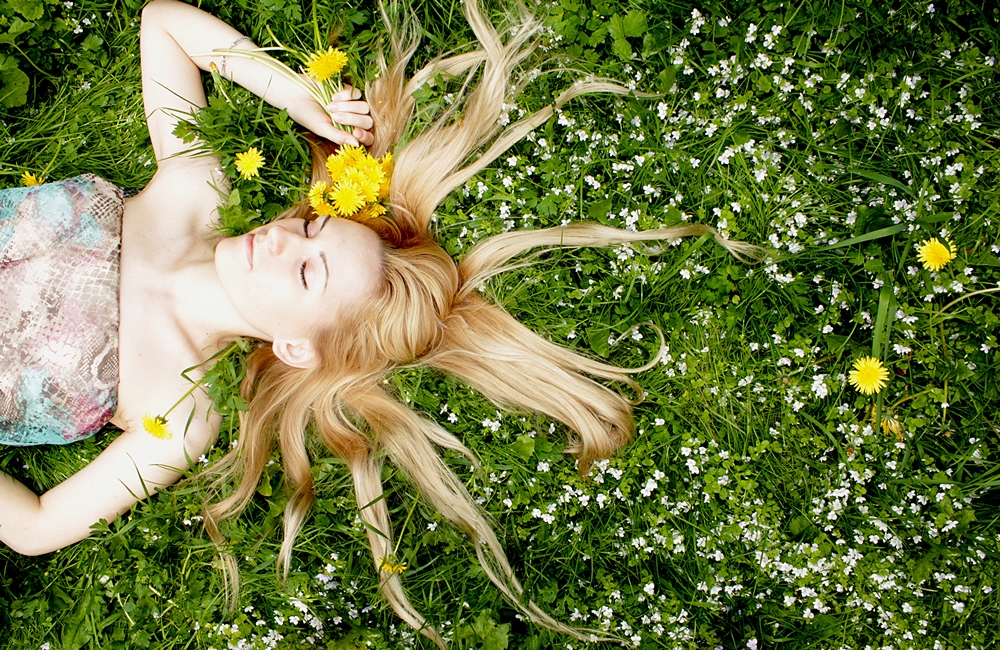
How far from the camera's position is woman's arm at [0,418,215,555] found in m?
3.20

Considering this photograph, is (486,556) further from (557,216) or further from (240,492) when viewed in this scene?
(557,216)

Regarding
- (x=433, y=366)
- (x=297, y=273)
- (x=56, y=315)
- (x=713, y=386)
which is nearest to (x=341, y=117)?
(x=297, y=273)

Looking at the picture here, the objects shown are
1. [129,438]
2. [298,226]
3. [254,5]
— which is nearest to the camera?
[298,226]

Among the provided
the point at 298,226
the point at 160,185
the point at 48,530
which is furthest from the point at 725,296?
the point at 48,530

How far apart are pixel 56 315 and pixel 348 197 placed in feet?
4.75

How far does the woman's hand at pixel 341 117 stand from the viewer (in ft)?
10.9

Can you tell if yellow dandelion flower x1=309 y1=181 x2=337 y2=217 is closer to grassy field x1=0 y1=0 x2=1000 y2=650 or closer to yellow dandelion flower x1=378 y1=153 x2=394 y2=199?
yellow dandelion flower x1=378 y1=153 x2=394 y2=199

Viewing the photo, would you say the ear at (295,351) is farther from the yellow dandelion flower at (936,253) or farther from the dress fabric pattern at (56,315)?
the yellow dandelion flower at (936,253)

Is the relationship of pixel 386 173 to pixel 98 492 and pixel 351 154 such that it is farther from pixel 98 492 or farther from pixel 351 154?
pixel 98 492

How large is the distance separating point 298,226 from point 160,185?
0.93 m

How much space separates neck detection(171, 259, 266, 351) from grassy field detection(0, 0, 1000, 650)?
7.7 inches

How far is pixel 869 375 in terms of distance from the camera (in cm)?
305

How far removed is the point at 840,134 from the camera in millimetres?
3289

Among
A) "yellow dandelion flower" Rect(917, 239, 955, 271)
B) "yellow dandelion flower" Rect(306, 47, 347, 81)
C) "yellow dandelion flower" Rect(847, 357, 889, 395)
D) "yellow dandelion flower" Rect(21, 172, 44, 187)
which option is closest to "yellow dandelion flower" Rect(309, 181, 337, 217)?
"yellow dandelion flower" Rect(306, 47, 347, 81)
